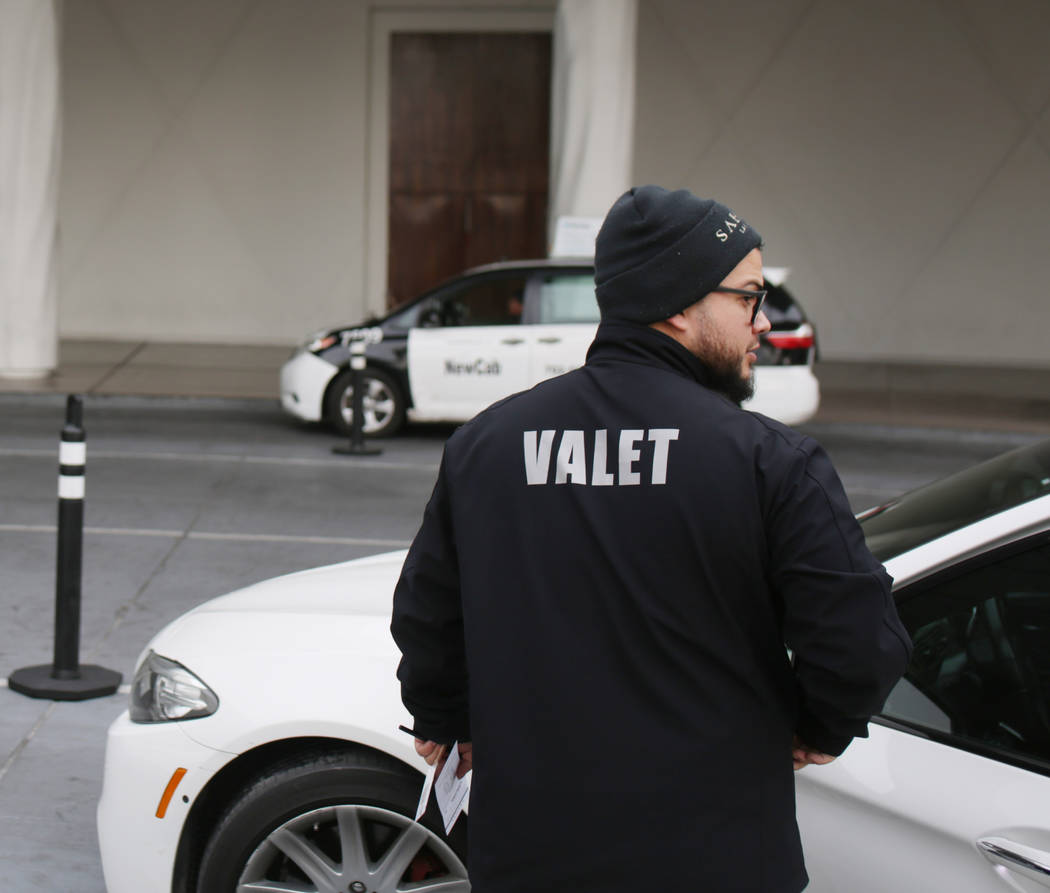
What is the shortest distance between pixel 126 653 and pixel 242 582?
138 cm

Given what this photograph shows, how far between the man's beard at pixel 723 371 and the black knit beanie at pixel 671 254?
0.08m

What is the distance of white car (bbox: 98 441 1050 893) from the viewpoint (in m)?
2.56

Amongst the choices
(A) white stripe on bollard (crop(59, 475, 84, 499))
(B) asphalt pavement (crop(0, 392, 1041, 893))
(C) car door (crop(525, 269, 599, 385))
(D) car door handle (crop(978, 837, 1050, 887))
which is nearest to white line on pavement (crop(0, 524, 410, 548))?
(B) asphalt pavement (crop(0, 392, 1041, 893))

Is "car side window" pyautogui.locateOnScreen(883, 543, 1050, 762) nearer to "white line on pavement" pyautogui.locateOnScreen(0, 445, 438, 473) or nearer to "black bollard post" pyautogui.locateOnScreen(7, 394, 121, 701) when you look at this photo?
"black bollard post" pyautogui.locateOnScreen(7, 394, 121, 701)

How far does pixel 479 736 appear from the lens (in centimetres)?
228

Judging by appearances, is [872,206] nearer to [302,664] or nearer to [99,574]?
[99,574]

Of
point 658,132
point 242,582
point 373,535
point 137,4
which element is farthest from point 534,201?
point 242,582

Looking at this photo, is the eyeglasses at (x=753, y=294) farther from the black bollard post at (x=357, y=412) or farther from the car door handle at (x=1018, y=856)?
the black bollard post at (x=357, y=412)

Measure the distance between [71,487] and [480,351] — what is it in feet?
24.1

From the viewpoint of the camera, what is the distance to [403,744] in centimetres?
314

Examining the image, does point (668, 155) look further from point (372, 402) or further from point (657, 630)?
point (657, 630)

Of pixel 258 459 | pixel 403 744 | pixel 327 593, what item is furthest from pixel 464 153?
pixel 403 744

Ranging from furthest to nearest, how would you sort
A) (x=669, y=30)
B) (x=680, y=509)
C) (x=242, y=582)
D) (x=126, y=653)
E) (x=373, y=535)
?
(x=669, y=30) → (x=373, y=535) → (x=242, y=582) → (x=126, y=653) → (x=680, y=509)

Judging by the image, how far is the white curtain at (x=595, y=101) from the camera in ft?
51.9
